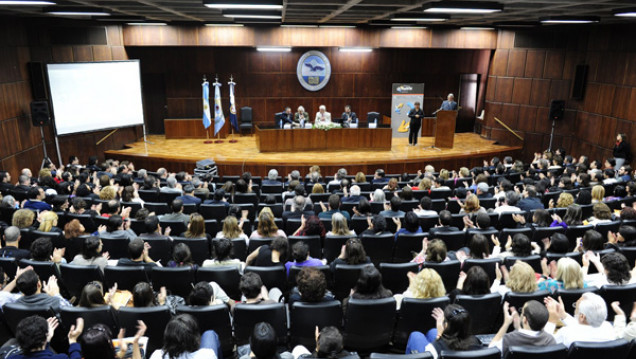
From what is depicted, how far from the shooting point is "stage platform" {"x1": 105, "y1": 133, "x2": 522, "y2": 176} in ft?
36.0

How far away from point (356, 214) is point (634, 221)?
342 centimetres

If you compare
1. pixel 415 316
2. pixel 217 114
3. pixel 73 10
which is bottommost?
pixel 415 316

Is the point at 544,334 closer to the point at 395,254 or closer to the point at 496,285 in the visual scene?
the point at 496,285

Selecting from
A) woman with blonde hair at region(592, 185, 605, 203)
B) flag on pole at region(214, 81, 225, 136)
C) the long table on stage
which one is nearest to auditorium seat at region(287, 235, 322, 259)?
woman with blonde hair at region(592, 185, 605, 203)

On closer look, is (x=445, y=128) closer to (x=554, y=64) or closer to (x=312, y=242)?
(x=554, y=64)

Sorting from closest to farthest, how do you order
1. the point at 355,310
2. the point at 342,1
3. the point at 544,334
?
1. the point at 544,334
2. the point at 355,310
3. the point at 342,1

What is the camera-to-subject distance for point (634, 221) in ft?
17.5

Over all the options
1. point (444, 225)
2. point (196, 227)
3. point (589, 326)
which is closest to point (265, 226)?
point (196, 227)

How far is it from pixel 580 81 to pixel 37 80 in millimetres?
13513

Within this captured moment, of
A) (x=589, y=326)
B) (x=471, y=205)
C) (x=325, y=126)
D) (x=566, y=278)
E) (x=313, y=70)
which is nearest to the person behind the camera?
(x=589, y=326)

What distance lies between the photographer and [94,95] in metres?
11.1

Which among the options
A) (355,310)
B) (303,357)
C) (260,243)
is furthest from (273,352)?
(260,243)

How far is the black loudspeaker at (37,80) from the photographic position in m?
9.81

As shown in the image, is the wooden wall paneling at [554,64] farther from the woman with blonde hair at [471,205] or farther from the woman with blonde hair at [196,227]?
the woman with blonde hair at [196,227]
